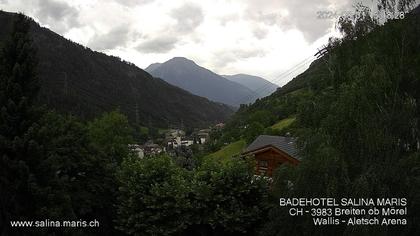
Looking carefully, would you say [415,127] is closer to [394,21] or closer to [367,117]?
[367,117]

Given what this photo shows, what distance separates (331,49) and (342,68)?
138cm

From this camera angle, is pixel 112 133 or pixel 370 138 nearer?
pixel 370 138

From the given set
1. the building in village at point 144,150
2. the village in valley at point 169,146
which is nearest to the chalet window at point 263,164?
the village in valley at point 169,146

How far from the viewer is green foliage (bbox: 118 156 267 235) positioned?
2066 cm

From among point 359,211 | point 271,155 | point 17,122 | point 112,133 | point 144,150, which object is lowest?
point 359,211

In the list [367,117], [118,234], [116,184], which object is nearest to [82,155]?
[116,184]

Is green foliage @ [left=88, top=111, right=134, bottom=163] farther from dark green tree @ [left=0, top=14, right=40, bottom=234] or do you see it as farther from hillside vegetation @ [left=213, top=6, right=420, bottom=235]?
hillside vegetation @ [left=213, top=6, right=420, bottom=235]

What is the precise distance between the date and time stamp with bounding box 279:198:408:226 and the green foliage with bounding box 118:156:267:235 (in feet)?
23.4

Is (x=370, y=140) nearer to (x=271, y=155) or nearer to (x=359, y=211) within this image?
(x=359, y=211)

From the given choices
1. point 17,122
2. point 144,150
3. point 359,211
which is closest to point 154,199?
point 17,122

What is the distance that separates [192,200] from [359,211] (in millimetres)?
10807

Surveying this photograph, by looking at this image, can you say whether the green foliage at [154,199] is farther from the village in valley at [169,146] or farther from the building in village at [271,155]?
the building in village at [271,155]

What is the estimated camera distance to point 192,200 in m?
21.9

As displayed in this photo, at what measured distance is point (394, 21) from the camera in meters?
15.4
